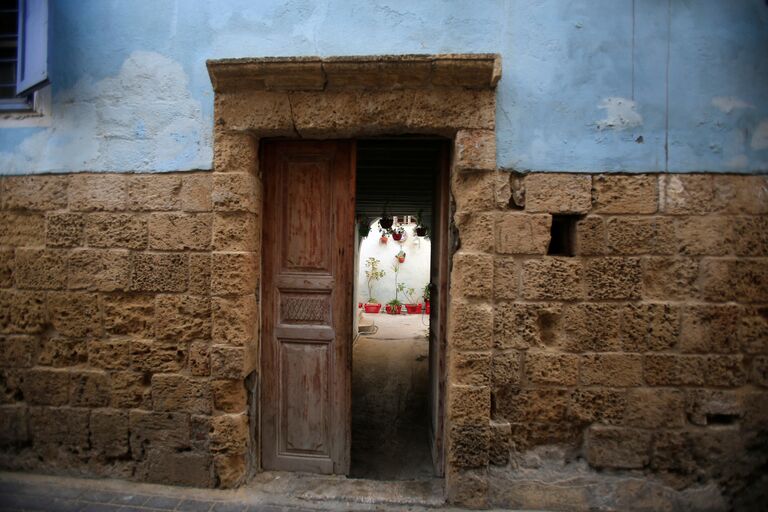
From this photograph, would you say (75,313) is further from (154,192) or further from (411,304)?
(411,304)

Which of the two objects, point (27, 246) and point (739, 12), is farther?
point (27, 246)

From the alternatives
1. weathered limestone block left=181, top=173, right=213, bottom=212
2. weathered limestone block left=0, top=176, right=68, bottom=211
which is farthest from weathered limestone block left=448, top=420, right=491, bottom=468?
weathered limestone block left=0, top=176, right=68, bottom=211

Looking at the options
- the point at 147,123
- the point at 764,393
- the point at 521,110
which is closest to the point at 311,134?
the point at 147,123

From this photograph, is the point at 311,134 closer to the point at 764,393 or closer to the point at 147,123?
the point at 147,123

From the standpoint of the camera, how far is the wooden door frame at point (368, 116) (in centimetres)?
240

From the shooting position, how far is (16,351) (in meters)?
2.73

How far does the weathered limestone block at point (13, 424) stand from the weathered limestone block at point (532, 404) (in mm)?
3208

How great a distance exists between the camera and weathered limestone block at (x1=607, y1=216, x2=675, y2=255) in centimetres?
240

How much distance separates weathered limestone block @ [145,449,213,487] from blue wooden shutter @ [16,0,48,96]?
254cm

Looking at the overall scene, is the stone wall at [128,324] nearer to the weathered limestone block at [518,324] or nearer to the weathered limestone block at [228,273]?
the weathered limestone block at [228,273]

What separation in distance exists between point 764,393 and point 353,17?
3.45 metres

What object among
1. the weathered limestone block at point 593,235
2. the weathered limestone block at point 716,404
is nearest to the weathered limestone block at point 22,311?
the weathered limestone block at point 593,235

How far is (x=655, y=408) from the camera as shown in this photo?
95.1 inches

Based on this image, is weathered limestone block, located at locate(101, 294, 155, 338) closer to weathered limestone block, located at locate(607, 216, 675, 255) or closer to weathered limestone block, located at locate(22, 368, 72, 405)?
weathered limestone block, located at locate(22, 368, 72, 405)
